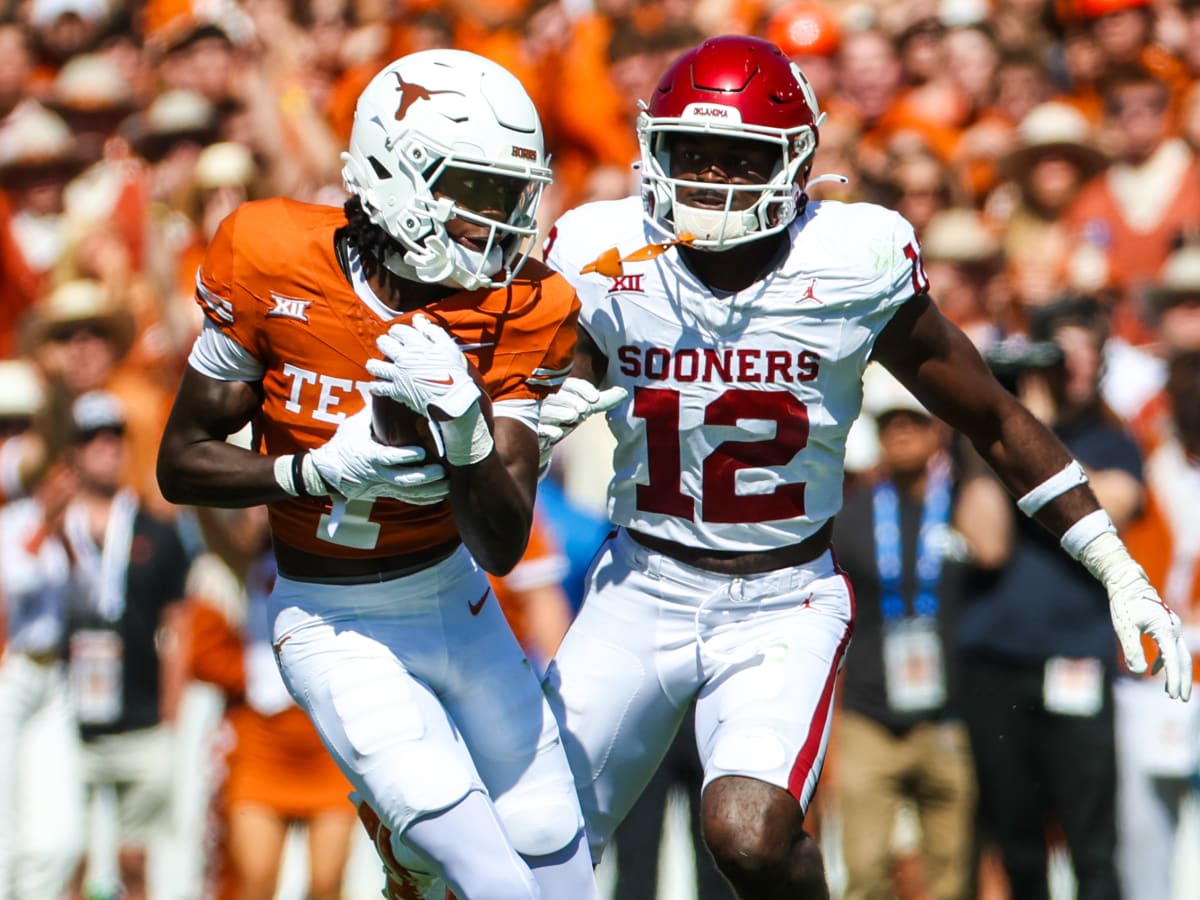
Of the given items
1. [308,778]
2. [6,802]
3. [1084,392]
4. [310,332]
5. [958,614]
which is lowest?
[6,802]

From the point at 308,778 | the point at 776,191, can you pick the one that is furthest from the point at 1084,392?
the point at 308,778

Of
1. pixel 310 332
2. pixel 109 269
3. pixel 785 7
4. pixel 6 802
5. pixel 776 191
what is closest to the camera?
pixel 310 332

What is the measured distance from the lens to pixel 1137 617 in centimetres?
471

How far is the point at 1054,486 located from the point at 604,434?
9.67ft

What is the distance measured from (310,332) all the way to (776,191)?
3.65 feet

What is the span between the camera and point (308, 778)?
6.79 m

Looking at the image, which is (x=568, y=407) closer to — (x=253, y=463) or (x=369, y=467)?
(x=369, y=467)

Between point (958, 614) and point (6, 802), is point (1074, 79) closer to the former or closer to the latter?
point (958, 614)

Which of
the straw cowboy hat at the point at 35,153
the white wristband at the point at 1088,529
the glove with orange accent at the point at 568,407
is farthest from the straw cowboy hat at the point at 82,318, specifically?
the white wristband at the point at 1088,529

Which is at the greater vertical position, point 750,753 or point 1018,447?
point 1018,447

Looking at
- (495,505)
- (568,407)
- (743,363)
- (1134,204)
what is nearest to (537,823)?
(495,505)

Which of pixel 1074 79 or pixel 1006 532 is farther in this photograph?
pixel 1074 79

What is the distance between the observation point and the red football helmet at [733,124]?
4.62 m

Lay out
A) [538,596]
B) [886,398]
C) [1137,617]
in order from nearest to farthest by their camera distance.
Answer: [1137,617], [538,596], [886,398]
